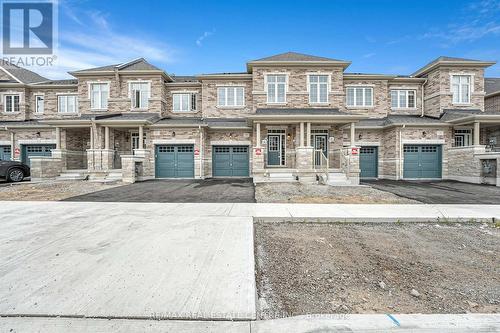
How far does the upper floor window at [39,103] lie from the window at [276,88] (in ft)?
65.8

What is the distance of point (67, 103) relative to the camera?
20.7 meters

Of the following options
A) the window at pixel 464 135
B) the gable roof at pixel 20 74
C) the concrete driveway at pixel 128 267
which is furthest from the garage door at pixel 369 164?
the gable roof at pixel 20 74

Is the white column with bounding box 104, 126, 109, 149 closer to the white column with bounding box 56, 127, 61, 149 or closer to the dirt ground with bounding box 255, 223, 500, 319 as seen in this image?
the white column with bounding box 56, 127, 61, 149

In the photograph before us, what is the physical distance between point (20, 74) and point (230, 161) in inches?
857

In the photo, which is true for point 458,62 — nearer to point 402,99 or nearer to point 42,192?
point 402,99

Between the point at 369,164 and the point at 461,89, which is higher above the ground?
the point at 461,89

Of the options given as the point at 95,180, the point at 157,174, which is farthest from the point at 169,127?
the point at 95,180

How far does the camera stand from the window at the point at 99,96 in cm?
1923

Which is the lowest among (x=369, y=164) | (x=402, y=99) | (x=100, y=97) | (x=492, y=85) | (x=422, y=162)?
(x=369, y=164)

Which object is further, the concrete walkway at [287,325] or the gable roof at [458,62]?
the gable roof at [458,62]

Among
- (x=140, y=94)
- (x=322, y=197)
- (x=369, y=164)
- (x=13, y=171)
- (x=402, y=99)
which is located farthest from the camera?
(x=402, y=99)

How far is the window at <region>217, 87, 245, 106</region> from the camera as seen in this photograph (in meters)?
19.3

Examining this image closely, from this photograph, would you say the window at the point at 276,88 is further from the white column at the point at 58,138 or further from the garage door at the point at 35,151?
the garage door at the point at 35,151

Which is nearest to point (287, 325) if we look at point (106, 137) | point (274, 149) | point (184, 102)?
point (274, 149)
